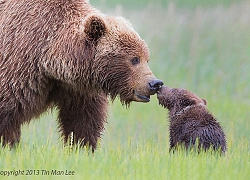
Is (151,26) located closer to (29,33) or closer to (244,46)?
(244,46)

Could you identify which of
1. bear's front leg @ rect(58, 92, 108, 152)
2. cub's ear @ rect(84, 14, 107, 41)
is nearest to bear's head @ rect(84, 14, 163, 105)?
cub's ear @ rect(84, 14, 107, 41)

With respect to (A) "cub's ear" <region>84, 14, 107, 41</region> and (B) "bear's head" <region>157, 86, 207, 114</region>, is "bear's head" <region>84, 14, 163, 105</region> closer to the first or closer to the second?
(A) "cub's ear" <region>84, 14, 107, 41</region>

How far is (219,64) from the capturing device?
42.2 ft

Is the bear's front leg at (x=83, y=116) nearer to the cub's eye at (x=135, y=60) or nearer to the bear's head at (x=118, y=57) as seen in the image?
the bear's head at (x=118, y=57)

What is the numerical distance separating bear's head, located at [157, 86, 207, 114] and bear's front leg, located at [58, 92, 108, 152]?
0.74m

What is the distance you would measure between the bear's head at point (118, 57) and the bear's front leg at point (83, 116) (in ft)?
2.09

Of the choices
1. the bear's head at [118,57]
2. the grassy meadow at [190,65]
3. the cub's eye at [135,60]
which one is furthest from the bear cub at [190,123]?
the cub's eye at [135,60]

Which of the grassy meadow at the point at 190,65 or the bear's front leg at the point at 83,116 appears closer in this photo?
the bear's front leg at the point at 83,116

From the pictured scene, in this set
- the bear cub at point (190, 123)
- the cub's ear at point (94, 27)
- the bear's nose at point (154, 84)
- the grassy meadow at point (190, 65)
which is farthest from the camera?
the grassy meadow at point (190, 65)

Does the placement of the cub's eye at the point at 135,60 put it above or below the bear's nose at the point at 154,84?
above

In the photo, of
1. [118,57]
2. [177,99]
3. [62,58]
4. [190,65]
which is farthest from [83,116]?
[190,65]

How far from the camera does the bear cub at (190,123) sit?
22.3 ft

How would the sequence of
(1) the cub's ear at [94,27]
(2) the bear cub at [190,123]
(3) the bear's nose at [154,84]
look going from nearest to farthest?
(3) the bear's nose at [154,84] → (1) the cub's ear at [94,27] → (2) the bear cub at [190,123]

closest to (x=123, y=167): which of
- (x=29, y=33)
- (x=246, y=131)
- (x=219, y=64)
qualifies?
(x=29, y=33)
